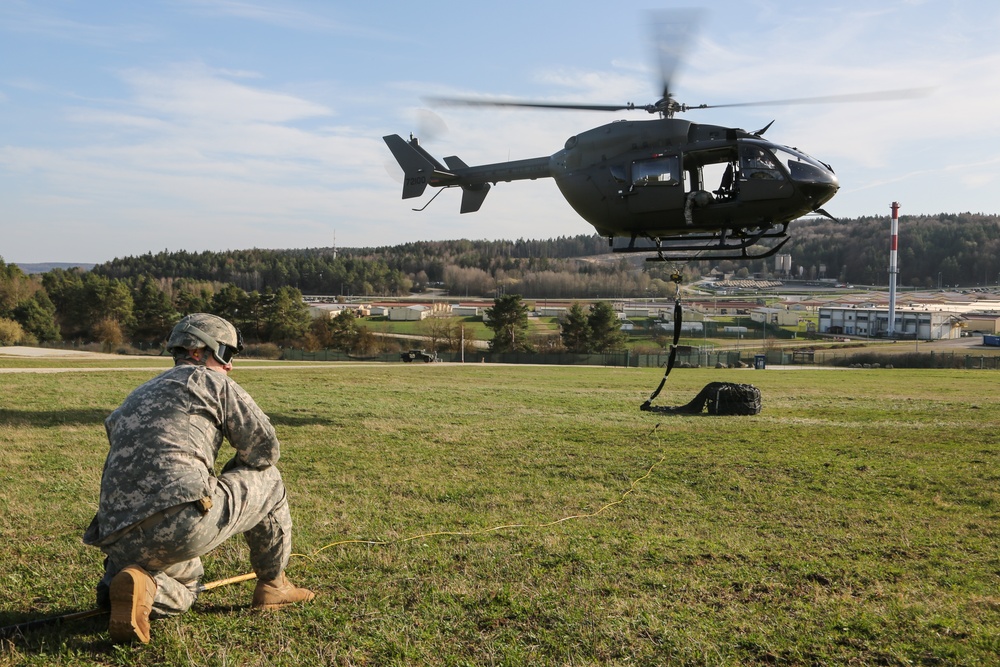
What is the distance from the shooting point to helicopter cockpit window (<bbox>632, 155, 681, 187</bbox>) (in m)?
14.5

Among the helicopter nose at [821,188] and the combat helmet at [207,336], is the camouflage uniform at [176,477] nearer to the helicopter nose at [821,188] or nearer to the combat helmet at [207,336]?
the combat helmet at [207,336]

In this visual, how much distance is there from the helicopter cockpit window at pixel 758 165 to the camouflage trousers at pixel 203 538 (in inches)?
480

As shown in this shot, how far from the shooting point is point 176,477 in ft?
12.7

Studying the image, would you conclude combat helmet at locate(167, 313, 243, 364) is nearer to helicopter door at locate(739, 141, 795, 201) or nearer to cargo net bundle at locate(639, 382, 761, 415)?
helicopter door at locate(739, 141, 795, 201)

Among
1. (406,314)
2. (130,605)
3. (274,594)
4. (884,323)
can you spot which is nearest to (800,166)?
(274,594)

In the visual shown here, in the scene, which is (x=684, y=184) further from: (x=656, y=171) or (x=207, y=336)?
(x=207, y=336)

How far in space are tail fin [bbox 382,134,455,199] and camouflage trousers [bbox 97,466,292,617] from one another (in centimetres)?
1895

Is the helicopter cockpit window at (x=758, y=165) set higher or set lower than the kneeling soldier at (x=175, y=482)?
higher

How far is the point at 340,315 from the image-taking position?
8119cm

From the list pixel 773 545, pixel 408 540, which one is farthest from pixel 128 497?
pixel 773 545

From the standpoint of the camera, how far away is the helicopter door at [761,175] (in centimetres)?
1416

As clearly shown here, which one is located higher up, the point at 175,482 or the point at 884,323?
the point at 175,482

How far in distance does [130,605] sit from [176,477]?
2.23 feet

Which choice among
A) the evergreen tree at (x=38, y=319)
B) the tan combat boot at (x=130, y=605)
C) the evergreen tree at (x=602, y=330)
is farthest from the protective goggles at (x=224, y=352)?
the evergreen tree at (x=38, y=319)
